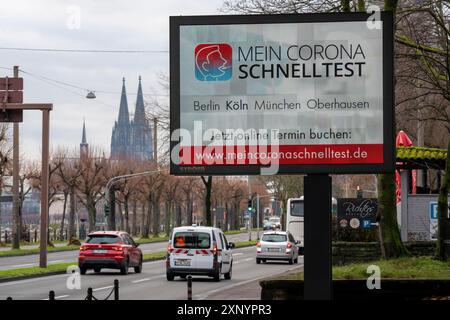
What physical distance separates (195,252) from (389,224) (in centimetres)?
871

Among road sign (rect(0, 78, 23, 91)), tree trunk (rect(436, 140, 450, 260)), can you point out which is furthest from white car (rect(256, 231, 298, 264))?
tree trunk (rect(436, 140, 450, 260))

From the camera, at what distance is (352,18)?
54.2 ft

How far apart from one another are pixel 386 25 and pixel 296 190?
281ft

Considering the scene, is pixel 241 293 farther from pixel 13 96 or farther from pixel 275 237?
pixel 275 237

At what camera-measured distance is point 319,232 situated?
1658 cm

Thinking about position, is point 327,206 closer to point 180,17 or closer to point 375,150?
point 375,150

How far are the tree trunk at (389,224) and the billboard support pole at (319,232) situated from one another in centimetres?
884

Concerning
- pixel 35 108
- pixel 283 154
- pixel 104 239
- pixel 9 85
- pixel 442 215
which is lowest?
pixel 104 239

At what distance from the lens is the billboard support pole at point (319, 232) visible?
16.5 metres

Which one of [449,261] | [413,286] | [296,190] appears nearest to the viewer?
[413,286]

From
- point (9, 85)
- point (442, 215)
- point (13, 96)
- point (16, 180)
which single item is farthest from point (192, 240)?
point (16, 180)

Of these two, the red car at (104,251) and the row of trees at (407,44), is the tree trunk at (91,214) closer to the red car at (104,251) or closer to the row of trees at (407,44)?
the red car at (104,251)

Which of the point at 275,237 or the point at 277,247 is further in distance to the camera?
the point at 277,247
